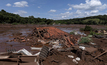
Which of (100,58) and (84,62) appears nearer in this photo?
(84,62)

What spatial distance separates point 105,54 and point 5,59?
5047 mm

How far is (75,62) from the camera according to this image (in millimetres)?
3684

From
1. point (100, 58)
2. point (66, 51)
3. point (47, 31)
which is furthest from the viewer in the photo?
point (47, 31)

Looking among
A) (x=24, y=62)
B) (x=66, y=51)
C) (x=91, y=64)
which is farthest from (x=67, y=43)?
(x=24, y=62)

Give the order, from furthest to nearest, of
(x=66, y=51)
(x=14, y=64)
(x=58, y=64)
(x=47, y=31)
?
(x=47, y=31) → (x=66, y=51) → (x=58, y=64) → (x=14, y=64)

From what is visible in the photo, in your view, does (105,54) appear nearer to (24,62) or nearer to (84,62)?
(84,62)

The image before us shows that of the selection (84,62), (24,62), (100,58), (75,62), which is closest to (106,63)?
(100,58)

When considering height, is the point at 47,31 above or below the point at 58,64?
above

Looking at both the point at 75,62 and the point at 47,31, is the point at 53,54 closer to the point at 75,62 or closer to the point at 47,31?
the point at 75,62

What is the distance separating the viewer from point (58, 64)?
3422 millimetres

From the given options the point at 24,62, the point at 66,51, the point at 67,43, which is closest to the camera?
the point at 24,62

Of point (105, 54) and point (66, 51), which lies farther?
point (66, 51)

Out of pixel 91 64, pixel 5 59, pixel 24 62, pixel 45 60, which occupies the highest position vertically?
pixel 5 59

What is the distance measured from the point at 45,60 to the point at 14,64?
1434 mm
